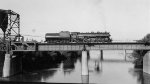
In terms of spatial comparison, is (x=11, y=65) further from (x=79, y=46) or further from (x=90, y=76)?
(x=90, y=76)

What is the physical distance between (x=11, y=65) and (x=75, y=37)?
24.0 m

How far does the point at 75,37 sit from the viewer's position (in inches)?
3142

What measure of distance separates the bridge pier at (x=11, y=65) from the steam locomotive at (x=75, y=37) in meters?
11.8

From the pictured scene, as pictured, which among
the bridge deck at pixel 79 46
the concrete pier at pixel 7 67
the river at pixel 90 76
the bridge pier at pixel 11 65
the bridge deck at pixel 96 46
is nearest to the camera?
the river at pixel 90 76

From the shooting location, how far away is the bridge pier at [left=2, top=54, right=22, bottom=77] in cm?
6348

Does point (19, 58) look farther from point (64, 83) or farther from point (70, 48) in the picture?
point (64, 83)

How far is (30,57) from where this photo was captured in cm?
9294

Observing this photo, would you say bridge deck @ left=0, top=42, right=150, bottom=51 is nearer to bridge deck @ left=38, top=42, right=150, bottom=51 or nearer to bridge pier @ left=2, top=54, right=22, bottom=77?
bridge deck @ left=38, top=42, right=150, bottom=51

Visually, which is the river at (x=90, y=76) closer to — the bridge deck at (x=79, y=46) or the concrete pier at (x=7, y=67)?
the concrete pier at (x=7, y=67)

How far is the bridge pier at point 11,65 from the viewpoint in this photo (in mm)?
63484

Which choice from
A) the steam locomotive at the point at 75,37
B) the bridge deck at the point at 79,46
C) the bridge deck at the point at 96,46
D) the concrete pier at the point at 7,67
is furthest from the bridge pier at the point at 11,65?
the steam locomotive at the point at 75,37

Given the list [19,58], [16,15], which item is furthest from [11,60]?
[16,15]

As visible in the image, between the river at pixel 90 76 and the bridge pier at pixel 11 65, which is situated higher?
the bridge pier at pixel 11 65

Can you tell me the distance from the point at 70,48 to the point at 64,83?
15215 mm
